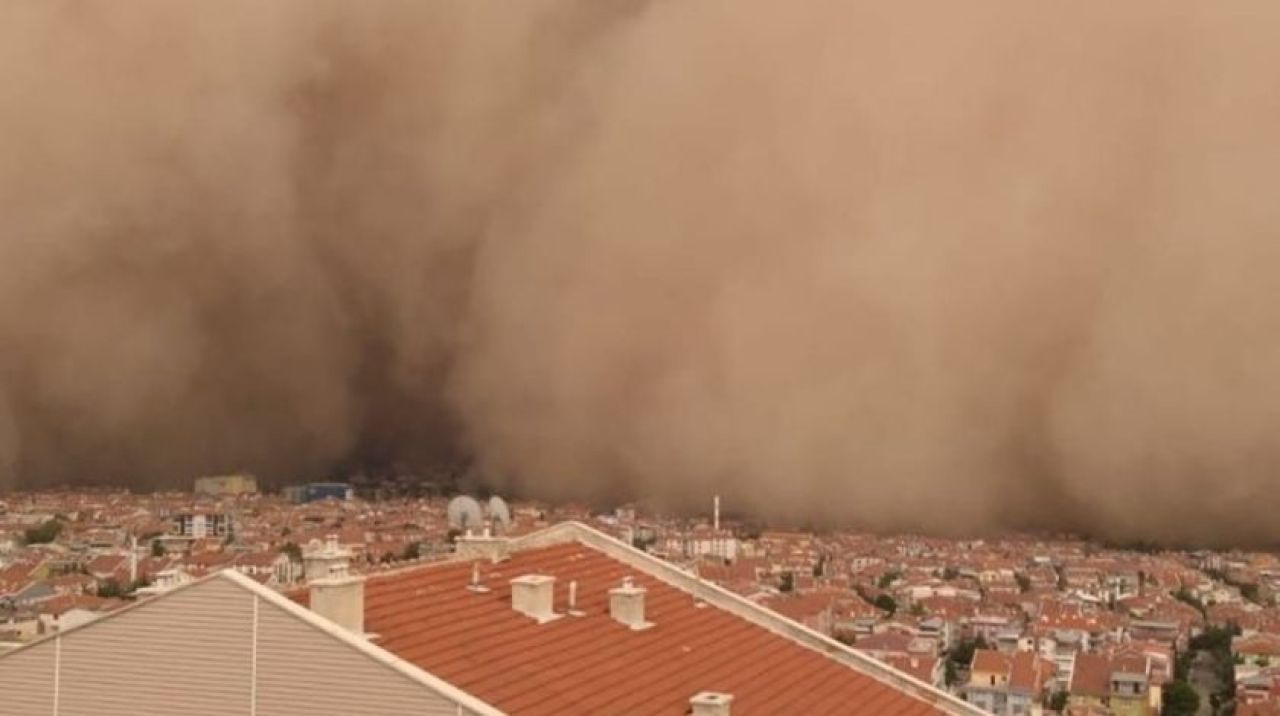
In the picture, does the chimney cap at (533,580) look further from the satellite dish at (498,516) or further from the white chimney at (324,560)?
the satellite dish at (498,516)

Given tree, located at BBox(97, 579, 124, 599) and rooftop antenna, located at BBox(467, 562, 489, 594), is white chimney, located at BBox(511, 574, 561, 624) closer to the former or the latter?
rooftop antenna, located at BBox(467, 562, 489, 594)

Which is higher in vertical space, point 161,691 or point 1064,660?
Result: point 161,691

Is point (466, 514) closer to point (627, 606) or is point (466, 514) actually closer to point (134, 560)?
point (627, 606)

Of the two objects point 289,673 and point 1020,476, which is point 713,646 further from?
point 1020,476

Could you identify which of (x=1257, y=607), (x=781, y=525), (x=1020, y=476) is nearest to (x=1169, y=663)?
(x=1257, y=607)

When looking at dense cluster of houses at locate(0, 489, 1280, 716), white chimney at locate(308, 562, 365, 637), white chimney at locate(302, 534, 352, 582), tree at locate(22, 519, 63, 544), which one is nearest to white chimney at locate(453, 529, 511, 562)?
white chimney at locate(302, 534, 352, 582)

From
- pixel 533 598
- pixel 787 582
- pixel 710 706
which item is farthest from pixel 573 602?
pixel 787 582

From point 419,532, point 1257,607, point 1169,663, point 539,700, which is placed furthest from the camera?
point 1257,607

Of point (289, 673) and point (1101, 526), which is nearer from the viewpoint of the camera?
point (289, 673)
